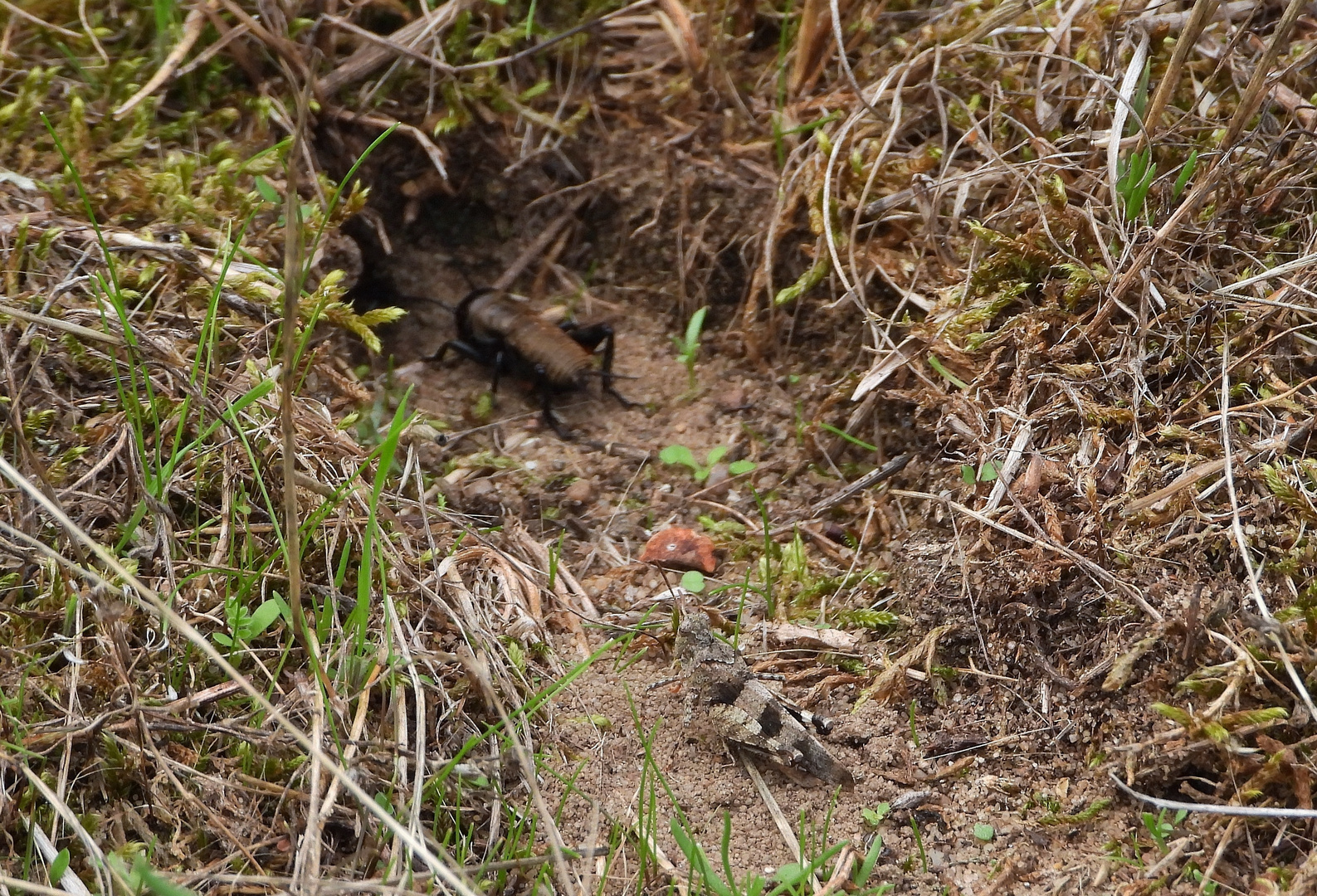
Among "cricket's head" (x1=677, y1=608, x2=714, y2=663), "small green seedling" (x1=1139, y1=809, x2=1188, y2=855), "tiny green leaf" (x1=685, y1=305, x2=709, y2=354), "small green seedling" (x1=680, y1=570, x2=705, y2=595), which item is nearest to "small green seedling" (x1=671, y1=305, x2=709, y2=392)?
"tiny green leaf" (x1=685, y1=305, x2=709, y2=354)

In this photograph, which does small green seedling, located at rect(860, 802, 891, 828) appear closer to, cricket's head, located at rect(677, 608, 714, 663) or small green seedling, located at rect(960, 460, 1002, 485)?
cricket's head, located at rect(677, 608, 714, 663)

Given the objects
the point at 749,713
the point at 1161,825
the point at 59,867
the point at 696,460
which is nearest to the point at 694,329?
the point at 696,460

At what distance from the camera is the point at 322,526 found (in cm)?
244

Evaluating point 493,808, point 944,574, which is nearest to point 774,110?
point 944,574

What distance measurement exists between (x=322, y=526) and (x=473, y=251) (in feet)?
6.60

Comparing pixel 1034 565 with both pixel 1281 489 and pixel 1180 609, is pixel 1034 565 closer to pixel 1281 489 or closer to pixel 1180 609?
pixel 1180 609

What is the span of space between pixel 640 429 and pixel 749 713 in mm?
1538

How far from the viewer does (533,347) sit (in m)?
3.69

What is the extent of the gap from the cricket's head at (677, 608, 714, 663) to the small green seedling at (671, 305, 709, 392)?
1.40 meters

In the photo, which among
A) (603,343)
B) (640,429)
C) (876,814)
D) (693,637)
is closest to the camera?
(876,814)

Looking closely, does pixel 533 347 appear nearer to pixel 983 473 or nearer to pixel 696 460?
pixel 696 460

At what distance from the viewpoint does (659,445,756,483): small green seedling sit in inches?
130

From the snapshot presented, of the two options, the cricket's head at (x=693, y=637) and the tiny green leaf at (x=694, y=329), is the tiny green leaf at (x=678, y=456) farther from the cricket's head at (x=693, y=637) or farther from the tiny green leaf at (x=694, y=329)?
the cricket's head at (x=693, y=637)

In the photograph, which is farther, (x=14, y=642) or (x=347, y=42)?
(x=347, y=42)
